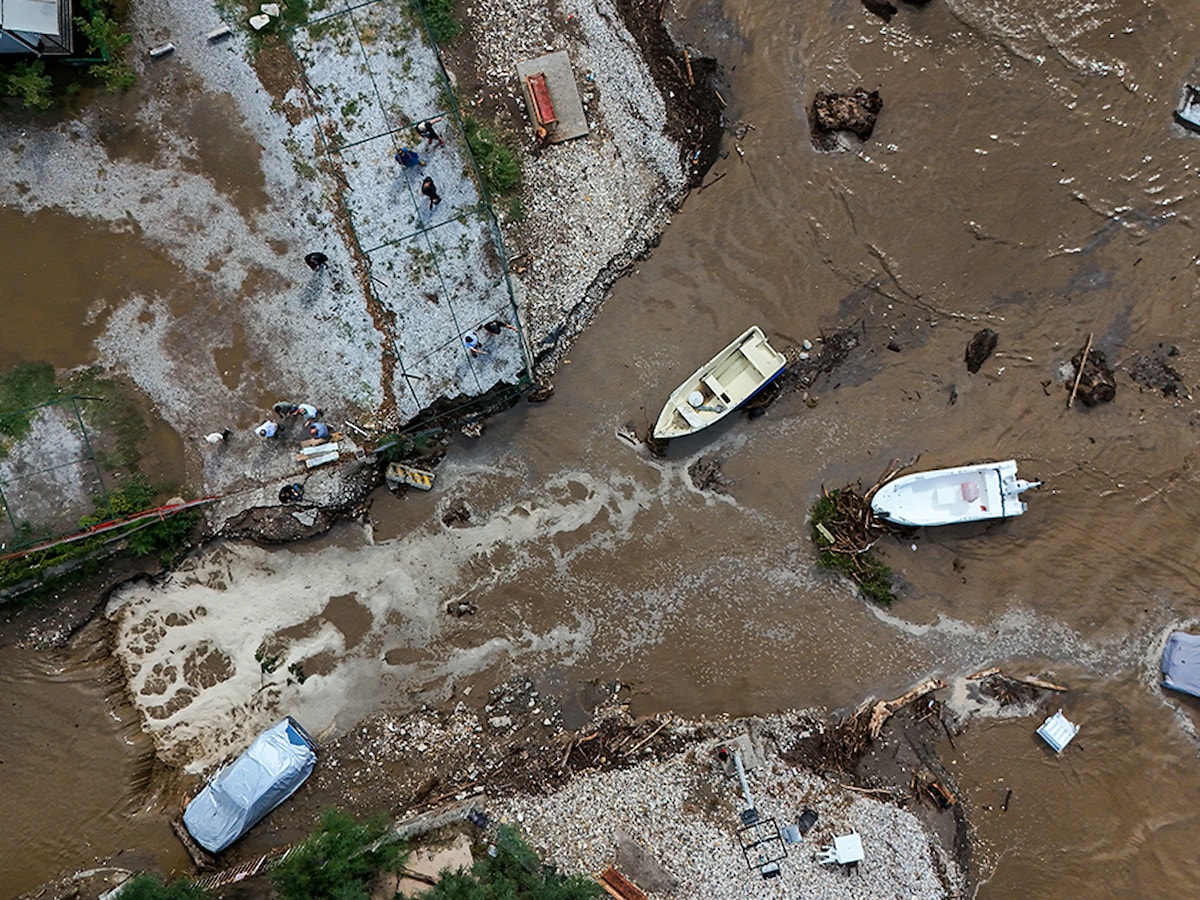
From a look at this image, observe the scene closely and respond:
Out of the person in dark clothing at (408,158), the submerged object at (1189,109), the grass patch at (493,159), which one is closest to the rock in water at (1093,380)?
the submerged object at (1189,109)

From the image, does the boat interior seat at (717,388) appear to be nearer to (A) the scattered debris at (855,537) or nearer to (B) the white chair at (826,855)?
(A) the scattered debris at (855,537)

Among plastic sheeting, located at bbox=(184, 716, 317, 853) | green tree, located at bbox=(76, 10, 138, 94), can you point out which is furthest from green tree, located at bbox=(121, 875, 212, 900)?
green tree, located at bbox=(76, 10, 138, 94)

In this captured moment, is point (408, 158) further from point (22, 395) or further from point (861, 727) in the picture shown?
point (861, 727)

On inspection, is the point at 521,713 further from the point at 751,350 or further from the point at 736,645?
the point at 751,350

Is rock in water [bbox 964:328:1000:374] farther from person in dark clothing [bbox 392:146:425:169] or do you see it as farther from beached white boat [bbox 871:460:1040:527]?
person in dark clothing [bbox 392:146:425:169]

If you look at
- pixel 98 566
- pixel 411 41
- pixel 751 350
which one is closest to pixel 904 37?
pixel 751 350

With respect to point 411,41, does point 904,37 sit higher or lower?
lower
